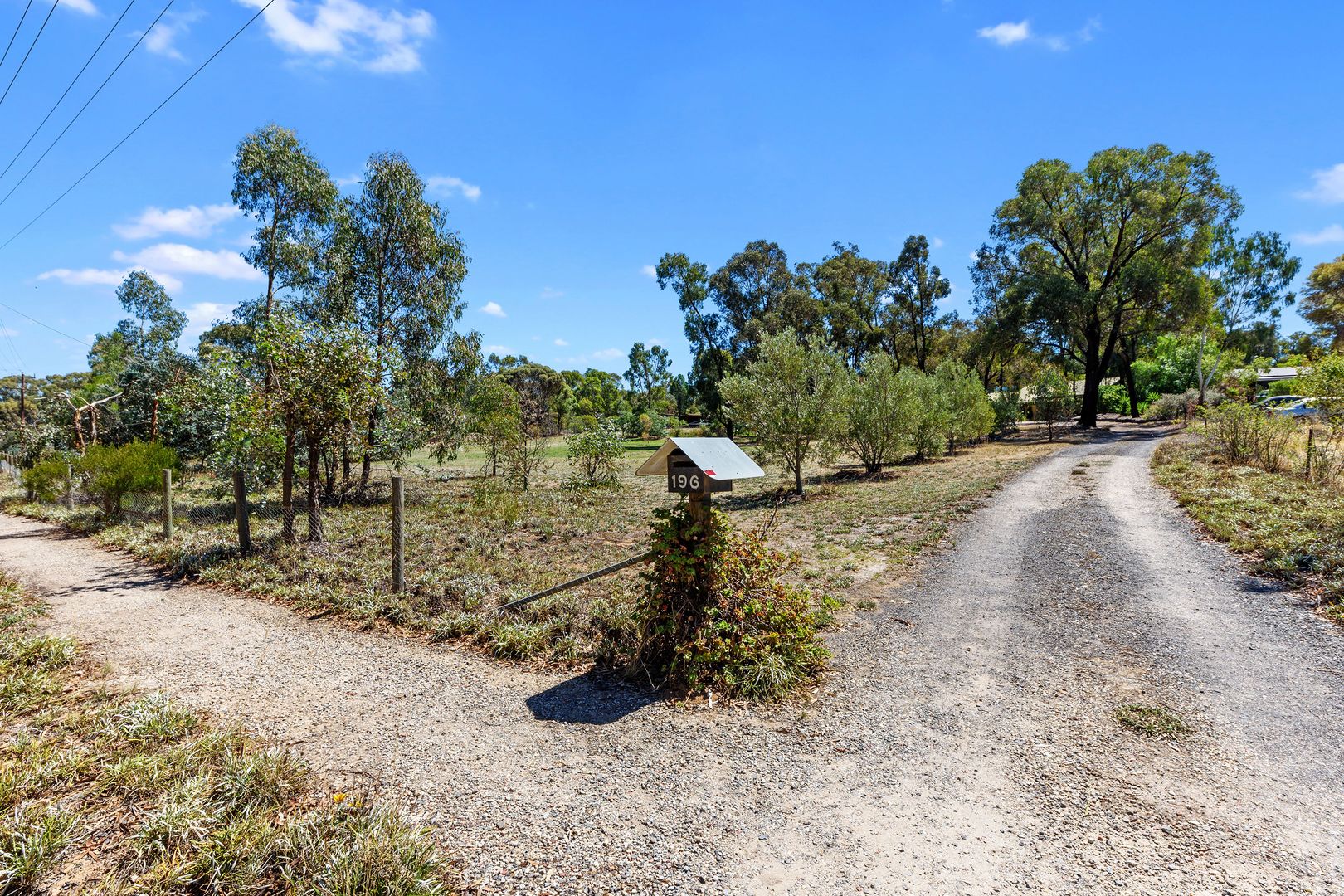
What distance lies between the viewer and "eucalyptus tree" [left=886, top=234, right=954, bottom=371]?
128 feet

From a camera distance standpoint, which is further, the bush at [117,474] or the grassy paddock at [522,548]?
the bush at [117,474]

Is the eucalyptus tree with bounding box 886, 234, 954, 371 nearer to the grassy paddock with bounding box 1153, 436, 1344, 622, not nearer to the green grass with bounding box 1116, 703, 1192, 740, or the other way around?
the grassy paddock with bounding box 1153, 436, 1344, 622

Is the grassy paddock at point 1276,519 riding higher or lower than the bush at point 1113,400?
lower

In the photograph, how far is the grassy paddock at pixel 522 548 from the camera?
19.9 ft

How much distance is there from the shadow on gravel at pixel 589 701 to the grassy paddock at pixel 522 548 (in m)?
0.40

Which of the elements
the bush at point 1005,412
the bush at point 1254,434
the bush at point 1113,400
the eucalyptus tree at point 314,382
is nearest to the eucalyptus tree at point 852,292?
the bush at point 1005,412

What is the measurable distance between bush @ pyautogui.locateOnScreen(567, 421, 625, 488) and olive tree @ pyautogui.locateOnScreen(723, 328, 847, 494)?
439cm

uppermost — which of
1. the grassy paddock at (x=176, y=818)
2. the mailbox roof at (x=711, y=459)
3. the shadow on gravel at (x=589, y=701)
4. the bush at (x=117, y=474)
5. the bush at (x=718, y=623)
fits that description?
the mailbox roof at (x=711, y=459)

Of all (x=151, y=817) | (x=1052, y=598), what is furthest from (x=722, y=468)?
(x=1052, y=598)

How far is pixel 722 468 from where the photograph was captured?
4809 millimetres

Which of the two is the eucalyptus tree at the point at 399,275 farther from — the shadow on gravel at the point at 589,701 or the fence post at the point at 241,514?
the shadow on gravel at the point at 589,701

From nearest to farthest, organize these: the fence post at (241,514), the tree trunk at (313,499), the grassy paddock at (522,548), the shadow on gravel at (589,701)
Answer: the shadow on gravel at (589,701) < the grassy paddock at (522,548) < the fence post at (241,514) < the tree trunk at (313,499)

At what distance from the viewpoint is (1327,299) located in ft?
152

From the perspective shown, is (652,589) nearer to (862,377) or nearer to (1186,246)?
(862,377)
